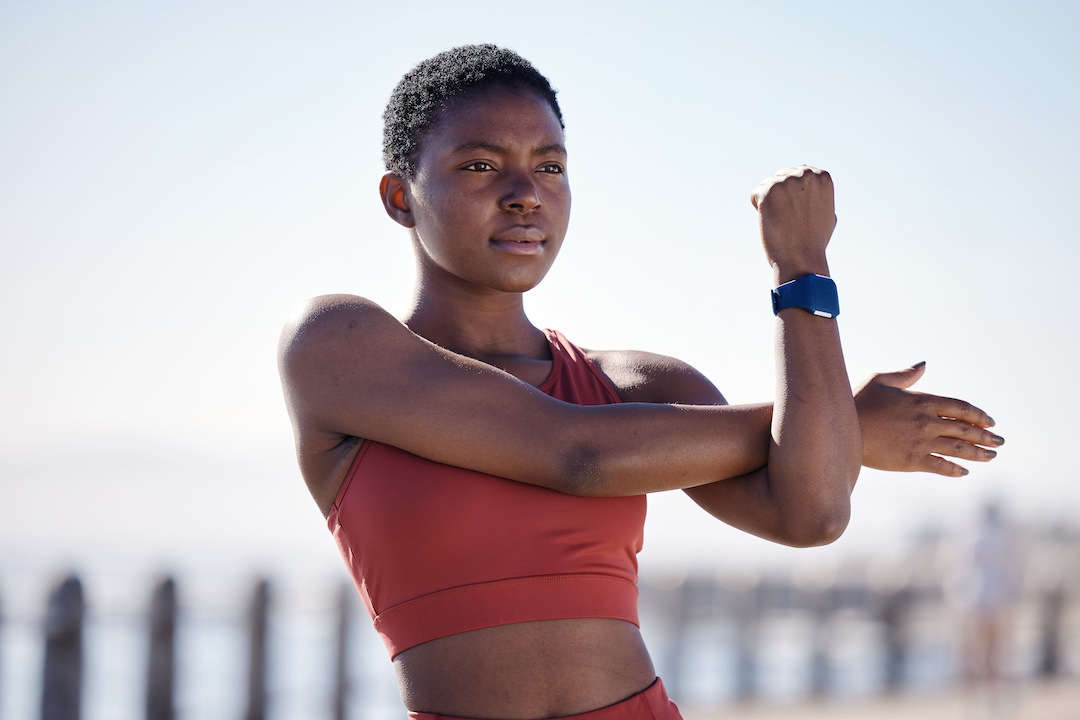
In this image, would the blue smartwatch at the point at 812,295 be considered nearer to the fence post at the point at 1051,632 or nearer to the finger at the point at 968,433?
the finger at the point at 968,433

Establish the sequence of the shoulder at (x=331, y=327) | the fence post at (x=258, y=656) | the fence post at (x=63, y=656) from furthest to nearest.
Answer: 1. the fence post at (x=258, y=656)
2. the fence post at (x=63, y=656)
3. the shoulder at (x=331, y=327)

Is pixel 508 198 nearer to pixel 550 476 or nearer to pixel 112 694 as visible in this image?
pixel 550 476

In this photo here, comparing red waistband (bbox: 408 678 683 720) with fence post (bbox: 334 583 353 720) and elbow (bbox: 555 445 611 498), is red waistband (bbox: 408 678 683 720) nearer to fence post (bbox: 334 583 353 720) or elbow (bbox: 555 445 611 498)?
elbow (bbox: 555 445 611 498)

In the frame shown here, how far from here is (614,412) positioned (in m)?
2.19

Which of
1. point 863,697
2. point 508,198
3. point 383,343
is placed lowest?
point 863,697

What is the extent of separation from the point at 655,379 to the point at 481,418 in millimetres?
519

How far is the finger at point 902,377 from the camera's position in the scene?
8.02 ft

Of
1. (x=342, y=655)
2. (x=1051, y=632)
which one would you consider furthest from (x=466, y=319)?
(x=1051, y=632)

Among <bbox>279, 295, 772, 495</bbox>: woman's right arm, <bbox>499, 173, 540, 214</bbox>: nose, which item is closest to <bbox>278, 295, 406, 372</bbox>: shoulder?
<bbox>279, 295, 772, 495</bbox>: woman's right arm

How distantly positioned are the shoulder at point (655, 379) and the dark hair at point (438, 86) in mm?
518

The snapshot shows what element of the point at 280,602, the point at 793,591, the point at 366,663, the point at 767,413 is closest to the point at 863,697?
the point at 793,591

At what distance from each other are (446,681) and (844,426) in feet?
2.81

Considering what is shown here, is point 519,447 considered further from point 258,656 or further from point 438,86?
point 258,656

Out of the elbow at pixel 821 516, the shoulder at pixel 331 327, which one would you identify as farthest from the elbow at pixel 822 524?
the shoulder at pixel 331 327
